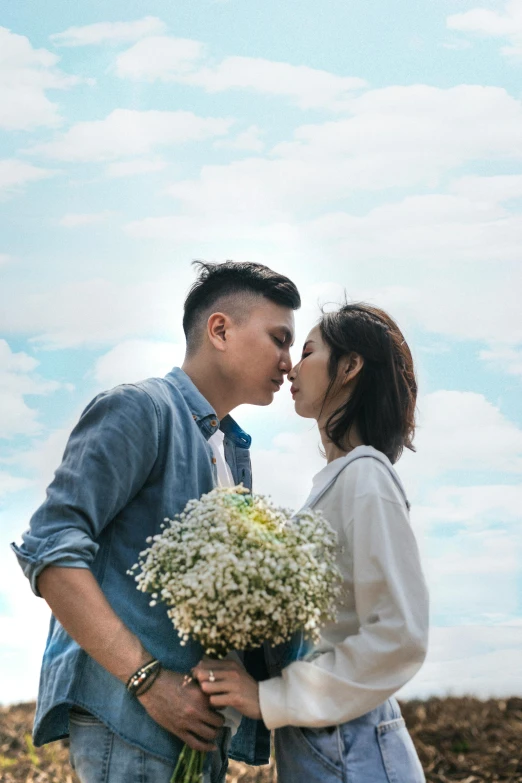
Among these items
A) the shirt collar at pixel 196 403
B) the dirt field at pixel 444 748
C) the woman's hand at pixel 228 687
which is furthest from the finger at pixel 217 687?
the dirt field at pixel 444 748

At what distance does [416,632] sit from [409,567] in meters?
0.20

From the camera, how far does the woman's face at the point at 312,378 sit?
3.41 metres

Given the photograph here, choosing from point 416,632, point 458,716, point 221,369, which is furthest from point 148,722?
point 458,716

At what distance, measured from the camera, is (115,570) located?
9.86 ft

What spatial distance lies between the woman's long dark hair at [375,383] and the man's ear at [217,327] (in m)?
0.48

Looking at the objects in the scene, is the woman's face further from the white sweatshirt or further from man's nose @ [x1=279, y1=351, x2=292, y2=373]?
the white sweatshirt

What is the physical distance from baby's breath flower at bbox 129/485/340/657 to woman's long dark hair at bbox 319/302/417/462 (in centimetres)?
60

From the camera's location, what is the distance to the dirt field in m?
6.05

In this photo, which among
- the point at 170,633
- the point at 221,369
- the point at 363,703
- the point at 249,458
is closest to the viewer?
the point at 363,703

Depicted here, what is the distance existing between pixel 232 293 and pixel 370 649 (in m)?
1.80

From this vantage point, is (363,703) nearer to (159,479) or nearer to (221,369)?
(159,479)

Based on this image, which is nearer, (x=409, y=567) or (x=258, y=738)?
(x=409, y=567)

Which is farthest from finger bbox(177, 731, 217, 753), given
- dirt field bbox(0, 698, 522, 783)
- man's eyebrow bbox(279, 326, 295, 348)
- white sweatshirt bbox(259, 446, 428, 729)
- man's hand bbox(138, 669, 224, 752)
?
dirt field bbox(0, 698, 522, 783)

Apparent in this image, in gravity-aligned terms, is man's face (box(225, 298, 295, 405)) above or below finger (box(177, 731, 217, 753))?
above
